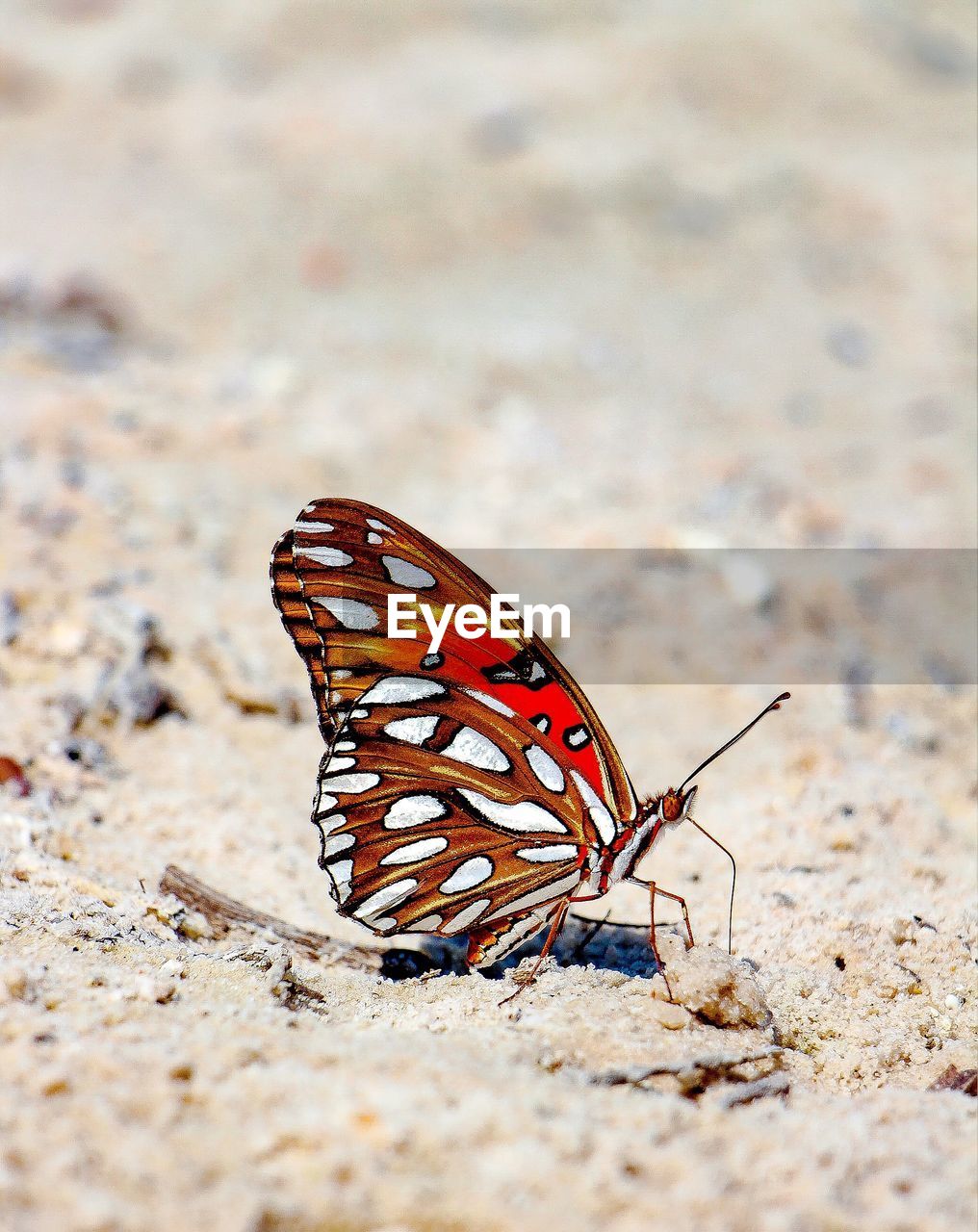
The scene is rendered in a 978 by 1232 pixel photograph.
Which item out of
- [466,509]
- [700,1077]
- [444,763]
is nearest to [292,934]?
[444,763]

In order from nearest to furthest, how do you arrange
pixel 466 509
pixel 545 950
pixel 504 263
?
pixel 545 950
pixel 466 509
pixel 504 263

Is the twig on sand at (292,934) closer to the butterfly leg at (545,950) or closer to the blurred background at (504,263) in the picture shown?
the butterfly leg at (545,950)

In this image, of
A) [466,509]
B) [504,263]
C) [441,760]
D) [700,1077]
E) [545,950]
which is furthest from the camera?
[504,263]

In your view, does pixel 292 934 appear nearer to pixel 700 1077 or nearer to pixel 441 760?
pixel 441 760

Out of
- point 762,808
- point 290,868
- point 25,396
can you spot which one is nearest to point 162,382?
point 25,396

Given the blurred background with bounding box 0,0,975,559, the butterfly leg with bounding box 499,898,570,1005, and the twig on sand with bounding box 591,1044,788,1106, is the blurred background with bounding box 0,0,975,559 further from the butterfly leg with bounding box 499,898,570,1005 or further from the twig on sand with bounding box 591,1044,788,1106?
the twig on sand with bounding box 591,1044,788,1106
